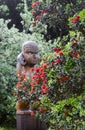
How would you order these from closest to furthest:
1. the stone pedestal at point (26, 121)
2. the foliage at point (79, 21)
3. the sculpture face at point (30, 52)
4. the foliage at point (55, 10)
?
1. the foliage at point (79, 21)
2. the stone pedestal at point (26, 121)
3. the sculpture face at point (30, 52)
4. the foliage at point (55, 10)

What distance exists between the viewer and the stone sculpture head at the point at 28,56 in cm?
791

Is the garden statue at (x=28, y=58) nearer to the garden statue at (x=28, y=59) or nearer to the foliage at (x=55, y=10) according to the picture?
the garden statue at (x=28, y=59)

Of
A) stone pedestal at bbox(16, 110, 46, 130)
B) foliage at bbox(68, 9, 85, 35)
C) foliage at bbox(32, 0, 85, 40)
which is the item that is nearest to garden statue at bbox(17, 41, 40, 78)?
stone pedestal at bbox(16, 110, 46, 130)

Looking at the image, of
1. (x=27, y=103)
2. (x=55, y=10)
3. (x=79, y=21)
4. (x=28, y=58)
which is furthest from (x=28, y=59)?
(x=79, y=21)

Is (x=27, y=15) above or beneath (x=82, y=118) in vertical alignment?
above

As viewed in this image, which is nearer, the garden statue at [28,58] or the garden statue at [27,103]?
the garden statue at [27,103]

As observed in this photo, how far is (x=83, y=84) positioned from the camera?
5363 millimetres

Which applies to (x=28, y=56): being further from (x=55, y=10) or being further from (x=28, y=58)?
(x=55, y=10)

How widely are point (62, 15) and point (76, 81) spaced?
13.3 feet

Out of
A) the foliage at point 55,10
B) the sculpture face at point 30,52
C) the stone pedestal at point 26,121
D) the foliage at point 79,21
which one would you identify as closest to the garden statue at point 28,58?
the sculpture face at point 30,52

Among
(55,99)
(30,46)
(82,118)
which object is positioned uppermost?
(30,46)

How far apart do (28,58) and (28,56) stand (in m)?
0.04

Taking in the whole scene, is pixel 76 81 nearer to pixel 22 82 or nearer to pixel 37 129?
pixel 22 82

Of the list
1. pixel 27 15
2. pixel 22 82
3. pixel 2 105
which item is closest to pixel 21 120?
pixel 22 82
